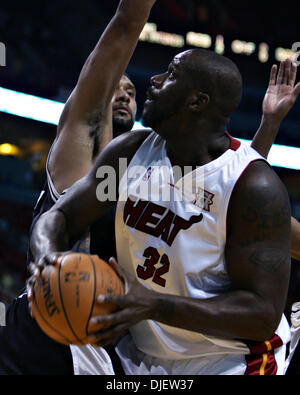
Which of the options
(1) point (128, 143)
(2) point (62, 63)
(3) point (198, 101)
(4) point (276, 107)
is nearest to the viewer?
(3) point (198, 101)

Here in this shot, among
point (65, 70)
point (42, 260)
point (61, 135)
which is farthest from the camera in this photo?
point (65, 70)

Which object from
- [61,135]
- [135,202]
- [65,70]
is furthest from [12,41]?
[135,202]

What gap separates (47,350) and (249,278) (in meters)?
0.95

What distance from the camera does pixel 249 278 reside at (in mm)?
2152

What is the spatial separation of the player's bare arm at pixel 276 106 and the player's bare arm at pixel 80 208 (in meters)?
0.98

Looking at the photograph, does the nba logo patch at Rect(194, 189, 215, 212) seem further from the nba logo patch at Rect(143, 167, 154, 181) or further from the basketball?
the basketball

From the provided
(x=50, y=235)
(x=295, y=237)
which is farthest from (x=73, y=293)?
(x=295, y=237)

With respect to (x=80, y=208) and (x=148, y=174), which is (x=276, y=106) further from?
(x=80, y=208)

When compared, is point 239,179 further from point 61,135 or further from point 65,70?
point 65,70

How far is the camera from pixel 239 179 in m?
2.28
